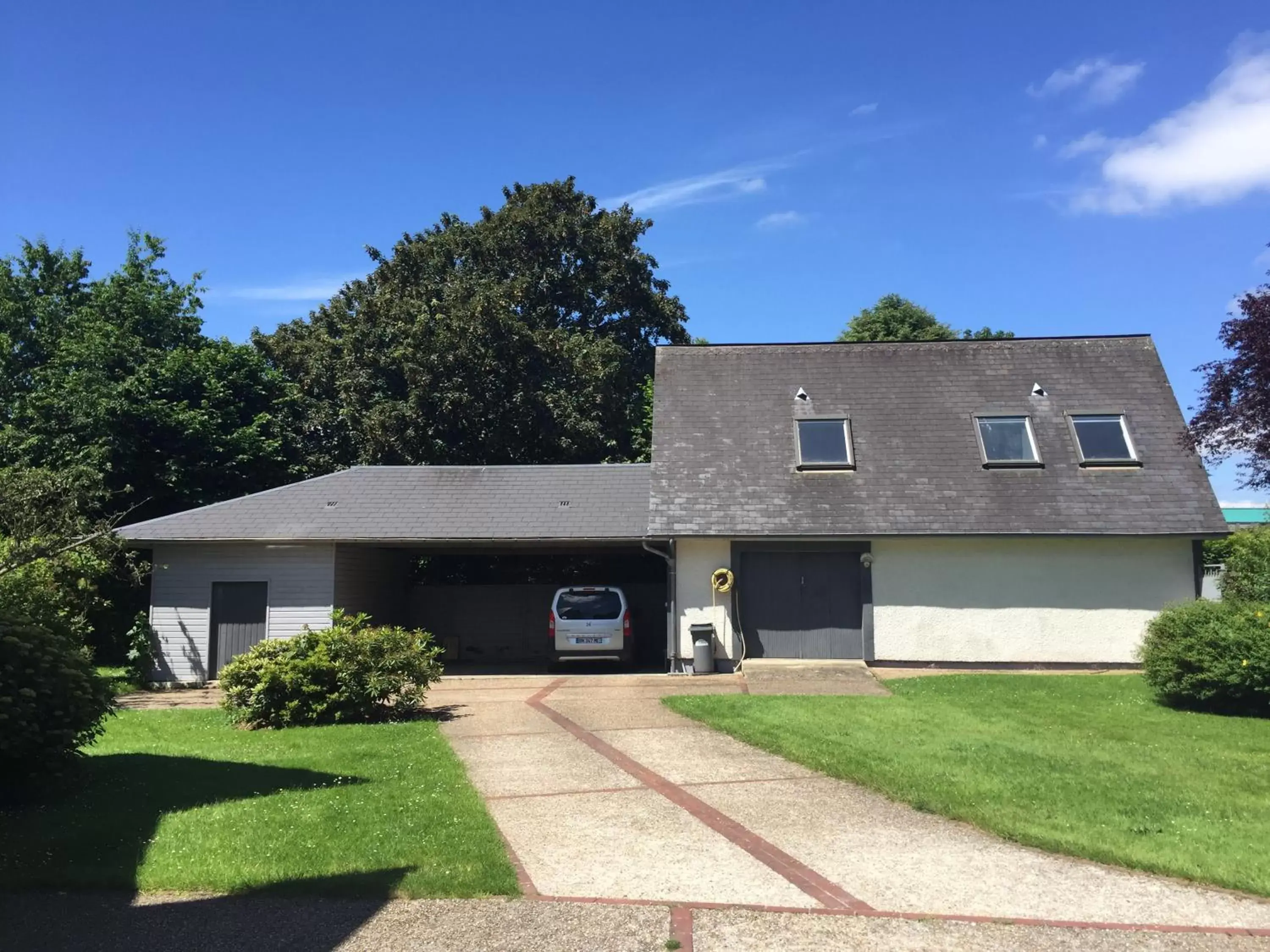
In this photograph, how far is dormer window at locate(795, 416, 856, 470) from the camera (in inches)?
725

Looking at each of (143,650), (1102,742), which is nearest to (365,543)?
(143,650)

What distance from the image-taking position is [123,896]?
5457mm

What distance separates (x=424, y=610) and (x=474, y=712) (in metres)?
10.9

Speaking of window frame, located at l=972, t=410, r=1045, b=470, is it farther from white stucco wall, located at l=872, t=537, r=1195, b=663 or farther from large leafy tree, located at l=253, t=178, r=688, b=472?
large leafy tree, located at l=253, t=178, r=688, b=472

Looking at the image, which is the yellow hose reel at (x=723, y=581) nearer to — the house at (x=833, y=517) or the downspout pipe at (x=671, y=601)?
the house at (x=833, y=517)

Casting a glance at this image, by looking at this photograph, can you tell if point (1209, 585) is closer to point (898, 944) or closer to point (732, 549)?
point (732, 549)

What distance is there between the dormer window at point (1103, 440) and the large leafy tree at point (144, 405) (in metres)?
20.7

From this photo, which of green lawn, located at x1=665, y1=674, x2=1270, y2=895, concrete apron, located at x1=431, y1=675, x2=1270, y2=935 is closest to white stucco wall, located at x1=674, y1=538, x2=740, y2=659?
green lawn, located at x1=665, y1=674, x2=1270, y2=895

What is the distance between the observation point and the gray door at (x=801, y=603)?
17.4 m

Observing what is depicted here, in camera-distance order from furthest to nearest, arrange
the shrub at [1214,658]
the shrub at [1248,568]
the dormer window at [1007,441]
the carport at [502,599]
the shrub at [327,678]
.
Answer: the carport at [502,599], the dormer window at [1007,441], the shrub at [1248,568], the shrub at [327,678], the shrub at [1214,658]

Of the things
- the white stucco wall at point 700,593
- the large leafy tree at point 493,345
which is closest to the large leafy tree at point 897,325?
the large leafy tree at point 493,345

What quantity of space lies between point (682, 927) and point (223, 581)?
15.9 m

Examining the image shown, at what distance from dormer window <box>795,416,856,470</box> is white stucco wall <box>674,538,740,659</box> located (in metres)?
2.46

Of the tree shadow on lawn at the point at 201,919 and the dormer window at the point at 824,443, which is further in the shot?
the dormer window at the point at 824,443
